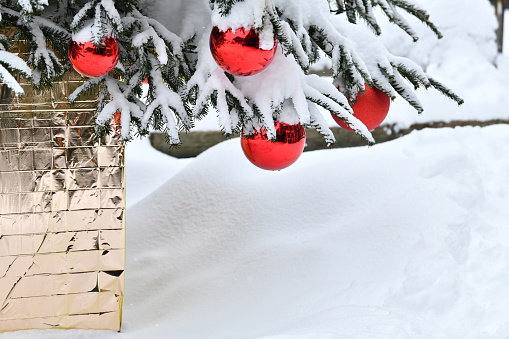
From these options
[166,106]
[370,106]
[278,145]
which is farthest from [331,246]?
[166,106]

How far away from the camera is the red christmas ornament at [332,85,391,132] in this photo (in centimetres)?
162

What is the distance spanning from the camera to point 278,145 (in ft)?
4.67

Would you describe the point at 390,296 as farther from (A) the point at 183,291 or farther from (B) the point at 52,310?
(B) the point at 52,310

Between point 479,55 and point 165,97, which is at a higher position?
point 165,97

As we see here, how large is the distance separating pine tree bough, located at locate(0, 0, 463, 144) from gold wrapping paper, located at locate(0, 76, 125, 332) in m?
0.15

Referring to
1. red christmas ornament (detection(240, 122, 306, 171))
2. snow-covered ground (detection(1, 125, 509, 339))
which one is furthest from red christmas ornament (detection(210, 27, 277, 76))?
snow-covered ground (detection(1, 125, 509, 339))

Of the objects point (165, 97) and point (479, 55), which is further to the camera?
point (479, 55)

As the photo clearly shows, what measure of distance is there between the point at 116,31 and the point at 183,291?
101cm

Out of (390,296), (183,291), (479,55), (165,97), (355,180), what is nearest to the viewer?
(165,97)

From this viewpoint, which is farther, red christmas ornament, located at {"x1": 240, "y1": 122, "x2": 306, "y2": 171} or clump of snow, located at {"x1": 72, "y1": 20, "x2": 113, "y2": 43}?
red christmas ornament, located at {"x1": 240, "y1": 122, "x2": 306, "y2": 171}

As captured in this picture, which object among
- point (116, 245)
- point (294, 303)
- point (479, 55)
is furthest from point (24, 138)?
point (479, 55)

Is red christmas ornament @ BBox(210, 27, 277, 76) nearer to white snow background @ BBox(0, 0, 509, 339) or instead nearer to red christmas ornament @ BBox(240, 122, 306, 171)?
red christmas ornament @ BBox(240, 122, 306, 171)

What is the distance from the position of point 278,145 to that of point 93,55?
0.46m

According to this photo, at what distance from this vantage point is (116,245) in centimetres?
176
